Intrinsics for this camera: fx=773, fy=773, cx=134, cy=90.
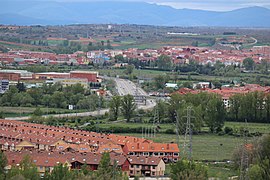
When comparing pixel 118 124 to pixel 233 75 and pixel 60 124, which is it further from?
Answer: pixel 233 75

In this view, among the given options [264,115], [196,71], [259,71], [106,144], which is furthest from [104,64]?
[106,144]

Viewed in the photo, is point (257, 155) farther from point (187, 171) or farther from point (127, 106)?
point (127, 106)

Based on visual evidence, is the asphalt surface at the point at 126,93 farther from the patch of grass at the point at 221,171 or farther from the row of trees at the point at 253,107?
the patch of grass at the point at 221,171

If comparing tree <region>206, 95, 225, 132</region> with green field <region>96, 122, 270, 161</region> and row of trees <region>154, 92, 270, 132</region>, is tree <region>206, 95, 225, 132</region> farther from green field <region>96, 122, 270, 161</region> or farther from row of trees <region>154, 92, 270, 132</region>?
green field <region>96, 122, 270, 161</region>

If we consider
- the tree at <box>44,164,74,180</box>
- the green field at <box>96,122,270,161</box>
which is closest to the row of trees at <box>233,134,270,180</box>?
the green field at <box>96,122,270,161</box>

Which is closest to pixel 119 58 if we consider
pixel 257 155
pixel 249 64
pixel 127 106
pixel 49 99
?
pixel 249 64

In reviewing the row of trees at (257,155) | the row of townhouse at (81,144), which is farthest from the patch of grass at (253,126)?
the row of trees at (257,155)
